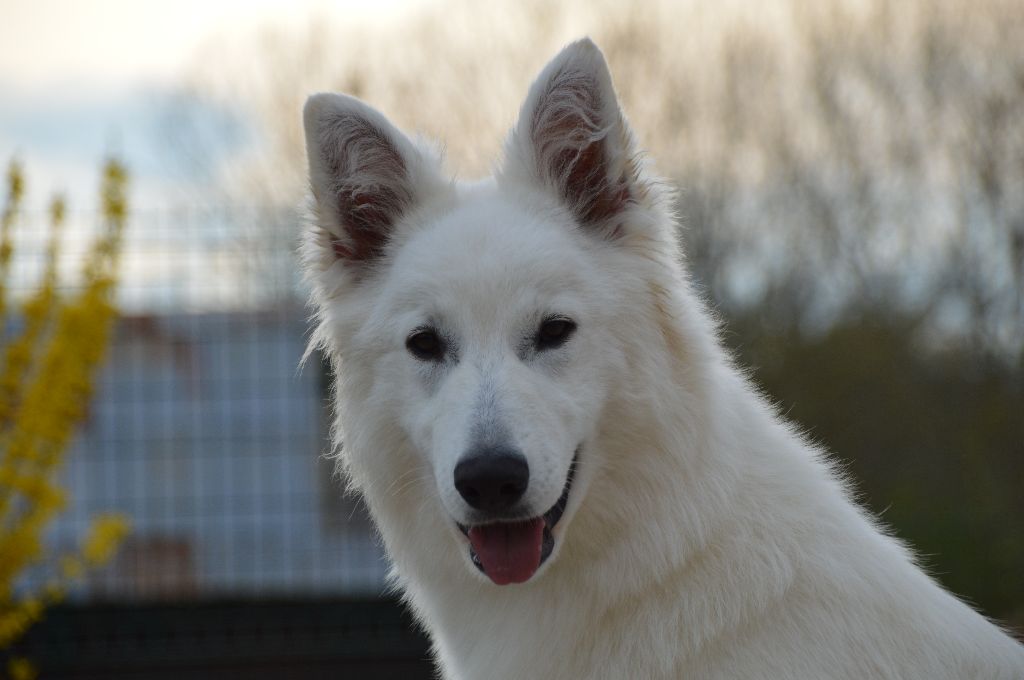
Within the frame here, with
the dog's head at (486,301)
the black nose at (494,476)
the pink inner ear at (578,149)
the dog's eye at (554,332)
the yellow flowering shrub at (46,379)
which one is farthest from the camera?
the yellow flowering shrub at (46,379)

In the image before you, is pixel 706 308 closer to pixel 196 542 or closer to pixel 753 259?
pixel 196 542

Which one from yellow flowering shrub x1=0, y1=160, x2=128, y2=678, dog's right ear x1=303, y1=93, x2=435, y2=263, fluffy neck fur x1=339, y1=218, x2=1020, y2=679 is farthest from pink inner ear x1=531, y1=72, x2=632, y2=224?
yellow flowering shrub x1=0, y1=160, x2=128, y2=678

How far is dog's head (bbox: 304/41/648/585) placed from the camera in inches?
123

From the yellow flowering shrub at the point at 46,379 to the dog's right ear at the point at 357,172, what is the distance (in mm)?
3413

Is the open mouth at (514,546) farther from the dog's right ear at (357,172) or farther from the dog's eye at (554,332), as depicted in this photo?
the dog's right ear at (357,172)

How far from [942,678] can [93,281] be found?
562 cm

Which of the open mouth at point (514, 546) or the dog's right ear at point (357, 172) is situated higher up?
the dog's right ear at point (357, 172)

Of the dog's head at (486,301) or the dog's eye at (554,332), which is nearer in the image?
the dog's head at (486,301)

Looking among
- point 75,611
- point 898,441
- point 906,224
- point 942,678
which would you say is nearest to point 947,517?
point 898,441

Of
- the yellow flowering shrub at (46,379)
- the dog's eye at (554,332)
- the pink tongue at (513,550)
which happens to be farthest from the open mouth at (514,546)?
the yellow flowering shrub at (46,379)

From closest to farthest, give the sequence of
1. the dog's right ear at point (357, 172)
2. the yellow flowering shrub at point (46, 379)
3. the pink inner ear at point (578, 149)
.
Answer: the pink inner ear at point (578, 149)
the dog's right ear at point (357, 172)
the yellow flowering shrub at point (46, 379)

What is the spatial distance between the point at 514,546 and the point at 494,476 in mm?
305

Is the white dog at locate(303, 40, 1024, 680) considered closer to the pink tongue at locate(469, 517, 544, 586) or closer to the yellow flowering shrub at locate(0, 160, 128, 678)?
the pink tongue at locate(469, 517, 544, 586)

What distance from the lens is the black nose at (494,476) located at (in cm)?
300
